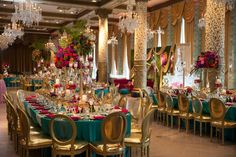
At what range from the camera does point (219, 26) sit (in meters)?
7.75

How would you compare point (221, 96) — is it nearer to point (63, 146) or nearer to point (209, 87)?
point (209, 87)

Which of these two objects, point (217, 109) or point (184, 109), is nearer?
point (217, 109)

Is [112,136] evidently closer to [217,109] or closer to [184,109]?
[217,109]

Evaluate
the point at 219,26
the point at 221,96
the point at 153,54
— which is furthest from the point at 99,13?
the point at 221,96

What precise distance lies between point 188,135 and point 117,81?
28.6ft

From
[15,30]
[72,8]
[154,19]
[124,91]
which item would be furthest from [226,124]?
[72,8]

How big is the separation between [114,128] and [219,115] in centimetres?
306

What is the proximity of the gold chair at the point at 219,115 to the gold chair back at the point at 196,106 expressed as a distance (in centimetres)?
39

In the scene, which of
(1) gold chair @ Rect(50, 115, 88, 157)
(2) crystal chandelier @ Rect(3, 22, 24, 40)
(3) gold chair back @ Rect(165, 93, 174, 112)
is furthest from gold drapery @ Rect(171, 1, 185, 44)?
(1) gold chair @ Rect(50, 115, 88, 157)

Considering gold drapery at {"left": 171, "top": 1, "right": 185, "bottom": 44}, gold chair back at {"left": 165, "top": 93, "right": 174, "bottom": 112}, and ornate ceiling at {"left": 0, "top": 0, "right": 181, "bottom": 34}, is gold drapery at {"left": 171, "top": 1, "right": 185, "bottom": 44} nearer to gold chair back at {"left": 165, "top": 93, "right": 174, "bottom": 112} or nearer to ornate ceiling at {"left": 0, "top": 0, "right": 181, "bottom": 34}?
ornate ceiling at {"left": 0, "top": 0, "right": 181, "bottom": 34}

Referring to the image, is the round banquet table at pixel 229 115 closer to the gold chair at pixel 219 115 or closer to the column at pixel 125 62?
the gold chair at pixel 219 115

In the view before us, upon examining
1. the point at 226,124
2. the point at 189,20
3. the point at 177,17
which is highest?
the point at 177,17

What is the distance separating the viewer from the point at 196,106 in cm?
689

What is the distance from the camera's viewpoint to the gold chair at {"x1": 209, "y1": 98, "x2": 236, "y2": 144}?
20.2 ft
